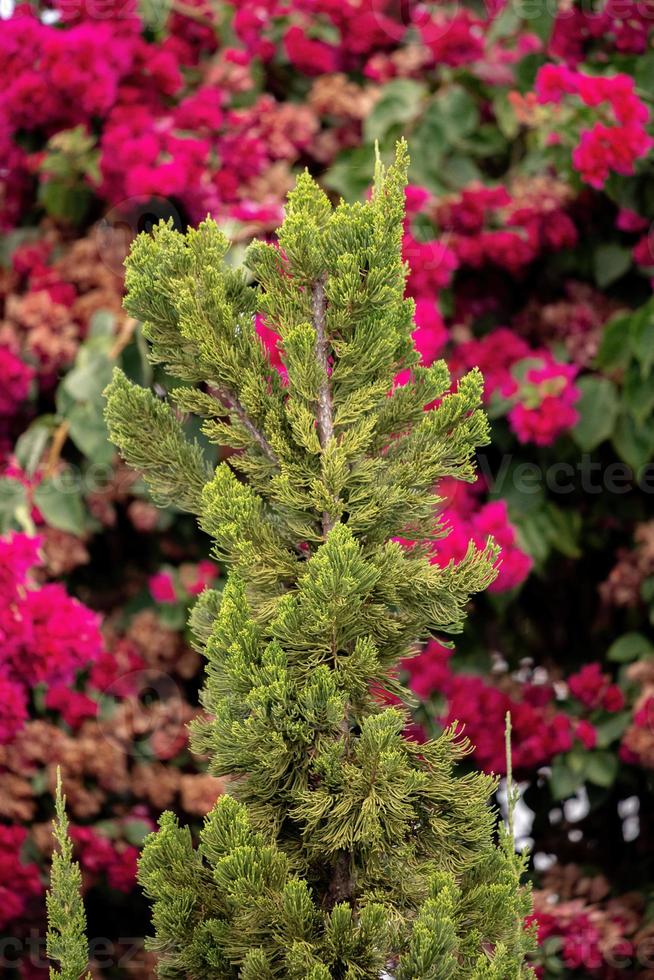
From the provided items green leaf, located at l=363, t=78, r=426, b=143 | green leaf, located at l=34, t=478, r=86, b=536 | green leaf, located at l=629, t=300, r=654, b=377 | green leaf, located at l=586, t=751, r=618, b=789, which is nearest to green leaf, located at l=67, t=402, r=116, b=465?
green leaf, located at l=34, t=478, r=86, b=536

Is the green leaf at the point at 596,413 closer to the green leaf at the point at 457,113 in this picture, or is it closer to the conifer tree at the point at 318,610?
the green leaf at the point at 457,113

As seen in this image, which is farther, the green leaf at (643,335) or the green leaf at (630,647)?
the green leaf at (630,647)

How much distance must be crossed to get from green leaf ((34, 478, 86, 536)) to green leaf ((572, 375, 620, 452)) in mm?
1274

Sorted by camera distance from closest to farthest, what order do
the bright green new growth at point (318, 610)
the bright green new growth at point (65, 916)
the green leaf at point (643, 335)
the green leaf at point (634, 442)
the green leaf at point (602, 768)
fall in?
the bright green new growth at point (318, 610) < the bright green new growth at point (65, 916) < the green leaf at point (643, 335) < the green leaf at point (634, 442) < the green leaf at point (602, 768)

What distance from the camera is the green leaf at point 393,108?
160 inches

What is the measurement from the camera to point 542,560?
3855mm

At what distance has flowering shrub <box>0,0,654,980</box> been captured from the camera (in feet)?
12.4

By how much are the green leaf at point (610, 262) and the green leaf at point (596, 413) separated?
32 cm

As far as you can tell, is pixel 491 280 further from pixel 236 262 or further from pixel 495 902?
pixel 495 902

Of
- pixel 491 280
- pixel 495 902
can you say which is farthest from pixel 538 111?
pixel 495 902

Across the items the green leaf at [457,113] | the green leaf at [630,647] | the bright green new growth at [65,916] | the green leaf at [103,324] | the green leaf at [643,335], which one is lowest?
the green leaf at [630,647]

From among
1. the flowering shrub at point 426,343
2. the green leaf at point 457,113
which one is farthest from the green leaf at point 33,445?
the green leaf at point 457,113

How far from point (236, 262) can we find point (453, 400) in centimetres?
152

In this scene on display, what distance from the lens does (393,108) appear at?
4102mm
